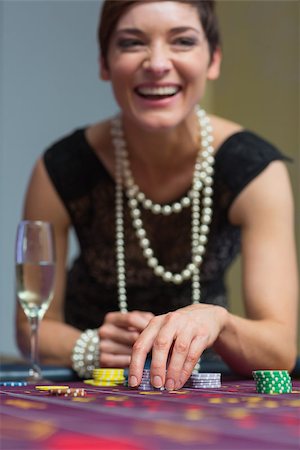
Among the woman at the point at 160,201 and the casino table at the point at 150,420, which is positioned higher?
the woman at the point at 160,201

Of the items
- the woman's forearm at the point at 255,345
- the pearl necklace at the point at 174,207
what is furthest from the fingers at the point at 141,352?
the pearl necklace at the point at 174,207

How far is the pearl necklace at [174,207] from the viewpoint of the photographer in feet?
7.63

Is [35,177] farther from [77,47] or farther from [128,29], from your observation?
[77,47]

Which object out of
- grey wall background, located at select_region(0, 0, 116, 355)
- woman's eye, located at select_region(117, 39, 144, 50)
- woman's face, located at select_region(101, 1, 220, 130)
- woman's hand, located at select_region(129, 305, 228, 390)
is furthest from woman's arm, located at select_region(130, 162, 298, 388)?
grey wall background, located at select_region(0, 0, 116, 355)

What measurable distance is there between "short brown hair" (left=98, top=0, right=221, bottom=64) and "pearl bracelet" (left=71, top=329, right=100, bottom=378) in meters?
0.78

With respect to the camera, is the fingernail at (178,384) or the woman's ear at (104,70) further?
the woman's ear at (104,70)

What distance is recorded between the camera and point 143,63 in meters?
2.08

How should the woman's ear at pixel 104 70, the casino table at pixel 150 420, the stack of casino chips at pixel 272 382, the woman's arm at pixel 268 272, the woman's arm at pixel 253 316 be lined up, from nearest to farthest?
the casino table at pixel 150 420 → the stack of casino chips at pixel 272 382 → the woman's arm at pixel 253 316 → the woman's arm at pixel 268 272 → the woman's ear at pixel 104 70

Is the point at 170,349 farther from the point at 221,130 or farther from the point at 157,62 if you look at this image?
the point at 221,130

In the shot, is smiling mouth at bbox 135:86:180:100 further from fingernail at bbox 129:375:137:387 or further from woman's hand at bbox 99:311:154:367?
fingernail at bbox 129:375:137:387

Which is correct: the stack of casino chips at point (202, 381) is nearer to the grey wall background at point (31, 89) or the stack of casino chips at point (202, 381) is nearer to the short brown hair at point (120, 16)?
the short brown hair at point (120, 16)

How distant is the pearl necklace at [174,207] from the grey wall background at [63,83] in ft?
8.37

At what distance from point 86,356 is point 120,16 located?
2.78ft

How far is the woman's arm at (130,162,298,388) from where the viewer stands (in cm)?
123
